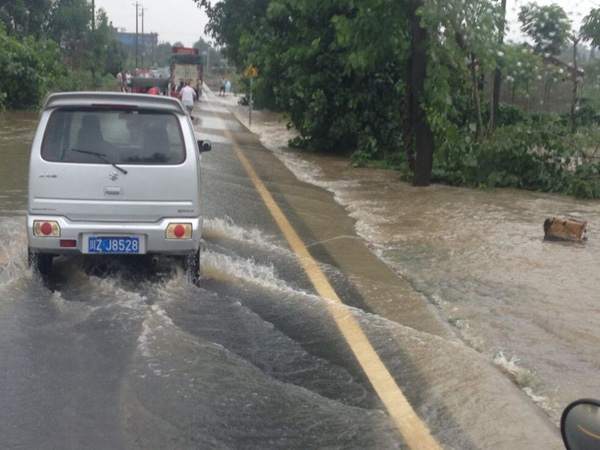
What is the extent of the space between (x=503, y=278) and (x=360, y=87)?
1220 cm

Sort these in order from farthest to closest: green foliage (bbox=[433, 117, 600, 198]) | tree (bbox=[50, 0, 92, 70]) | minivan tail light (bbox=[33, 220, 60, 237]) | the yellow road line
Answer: tree (bbox=[50, 0, 92, 70]) < green foliage (bbox=[433, 117, 600, 198]) < minivan tail light (bbox=[33, 220, 60, 237]) < the yellow road line

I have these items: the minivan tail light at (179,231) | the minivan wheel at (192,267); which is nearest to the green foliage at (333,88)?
the minivan wheel at (192,267)

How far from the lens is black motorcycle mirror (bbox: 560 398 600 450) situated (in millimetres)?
2551

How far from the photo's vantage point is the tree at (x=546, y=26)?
23.7 m

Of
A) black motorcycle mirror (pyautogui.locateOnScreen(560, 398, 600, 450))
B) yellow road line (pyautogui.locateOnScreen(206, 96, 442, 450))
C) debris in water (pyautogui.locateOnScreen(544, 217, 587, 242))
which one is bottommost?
yellow road line (pyautogui.locateOnScreen(206, 96, 442, 450))

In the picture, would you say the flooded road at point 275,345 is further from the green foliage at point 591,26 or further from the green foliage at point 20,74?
the green foliage at point 20,74

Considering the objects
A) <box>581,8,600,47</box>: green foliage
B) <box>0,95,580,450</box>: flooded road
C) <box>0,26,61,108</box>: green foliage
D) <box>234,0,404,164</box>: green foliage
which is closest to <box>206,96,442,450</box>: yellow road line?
<box>0,95,580,450</box>: flooded road

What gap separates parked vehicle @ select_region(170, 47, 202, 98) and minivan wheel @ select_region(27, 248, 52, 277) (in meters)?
53.4

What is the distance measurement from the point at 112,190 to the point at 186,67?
184ft

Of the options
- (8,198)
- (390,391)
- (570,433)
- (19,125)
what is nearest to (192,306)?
(390,391)

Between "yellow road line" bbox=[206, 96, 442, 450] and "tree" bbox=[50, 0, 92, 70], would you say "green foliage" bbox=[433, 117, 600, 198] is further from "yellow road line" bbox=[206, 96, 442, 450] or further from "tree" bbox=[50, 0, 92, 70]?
"tree" bbox=[50, 0, 92, 70]

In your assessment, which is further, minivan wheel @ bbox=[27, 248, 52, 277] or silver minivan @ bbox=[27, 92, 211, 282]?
minivan wheel @ bbox=[27, 248, 52, 277]

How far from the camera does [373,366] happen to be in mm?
5977

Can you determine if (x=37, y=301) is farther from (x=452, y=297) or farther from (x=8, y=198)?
(x=8, y=198)
